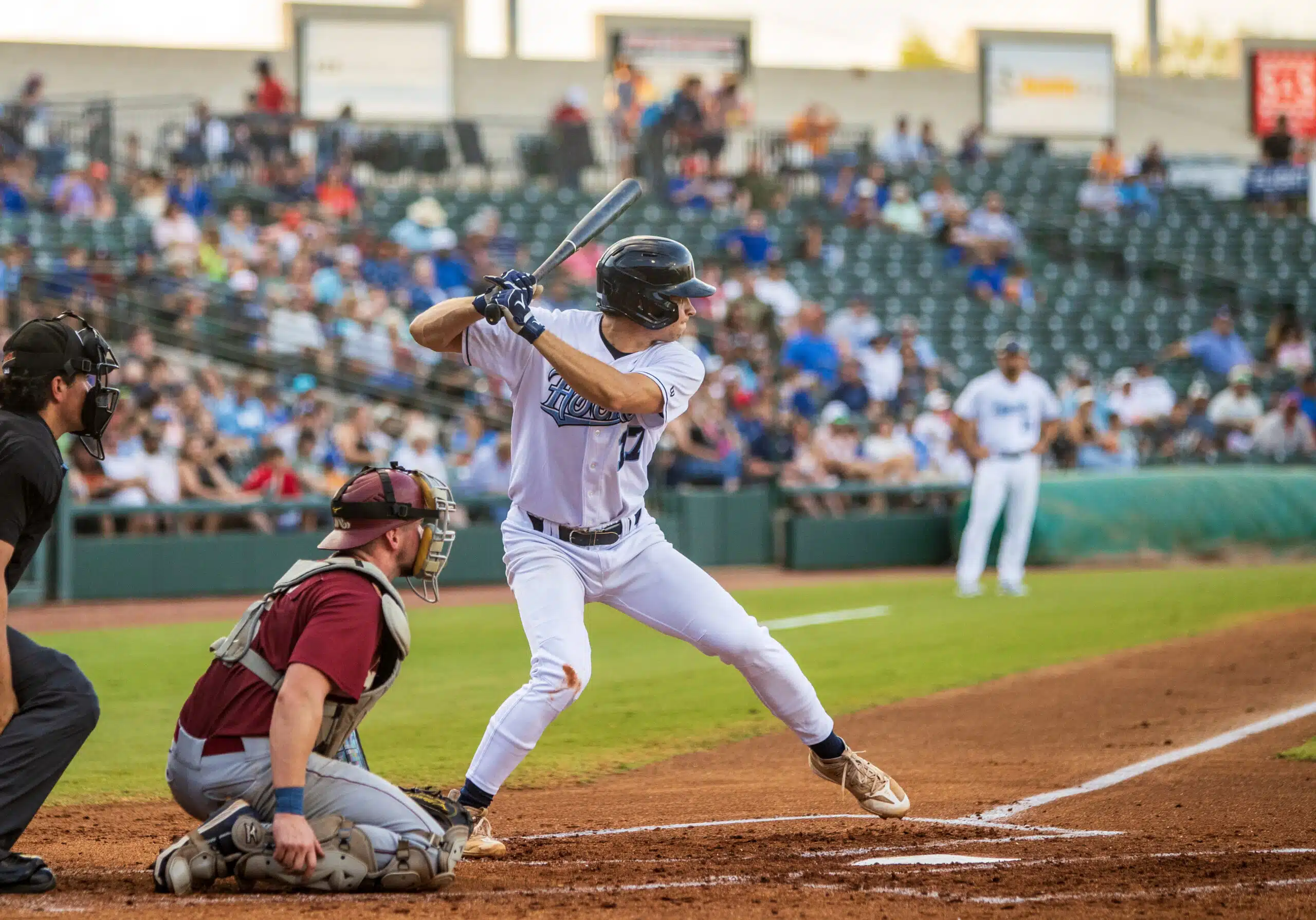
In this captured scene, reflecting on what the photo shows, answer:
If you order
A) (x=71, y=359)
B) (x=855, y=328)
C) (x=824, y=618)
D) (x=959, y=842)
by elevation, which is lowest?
(x=824, y=618)

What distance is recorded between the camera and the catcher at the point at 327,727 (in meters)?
4.18

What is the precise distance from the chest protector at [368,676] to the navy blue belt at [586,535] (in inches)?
36.3

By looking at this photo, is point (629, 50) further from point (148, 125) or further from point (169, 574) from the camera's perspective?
point (169, 574)

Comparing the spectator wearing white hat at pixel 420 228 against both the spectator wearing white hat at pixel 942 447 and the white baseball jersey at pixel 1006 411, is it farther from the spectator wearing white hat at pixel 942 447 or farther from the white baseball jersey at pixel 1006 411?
the white baseball jersey at pixel 1006 411

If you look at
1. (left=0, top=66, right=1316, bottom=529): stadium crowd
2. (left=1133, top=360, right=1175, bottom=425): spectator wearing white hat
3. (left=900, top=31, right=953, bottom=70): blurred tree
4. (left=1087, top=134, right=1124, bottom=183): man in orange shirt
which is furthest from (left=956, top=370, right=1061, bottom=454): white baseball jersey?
(left=900, top=31, right=953, bottom=70): blurred tree

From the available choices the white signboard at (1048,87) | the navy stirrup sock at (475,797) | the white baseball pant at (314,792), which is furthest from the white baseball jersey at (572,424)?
the white signboard at (1048,87)

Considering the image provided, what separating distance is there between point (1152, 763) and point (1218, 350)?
17040 mm

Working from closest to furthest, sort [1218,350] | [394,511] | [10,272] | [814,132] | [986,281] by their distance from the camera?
[394,511] < [10,272] < [1218,350] < [986,281] < [814,132]

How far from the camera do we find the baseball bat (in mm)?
5363

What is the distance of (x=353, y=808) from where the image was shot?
4406mm

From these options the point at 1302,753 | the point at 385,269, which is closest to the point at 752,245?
the point at 385,269

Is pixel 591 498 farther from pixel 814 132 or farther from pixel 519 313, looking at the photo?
pixel 814 132

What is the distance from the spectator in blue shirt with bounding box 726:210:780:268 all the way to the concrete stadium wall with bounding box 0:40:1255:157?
9.21 m

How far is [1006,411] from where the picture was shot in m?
13.3
